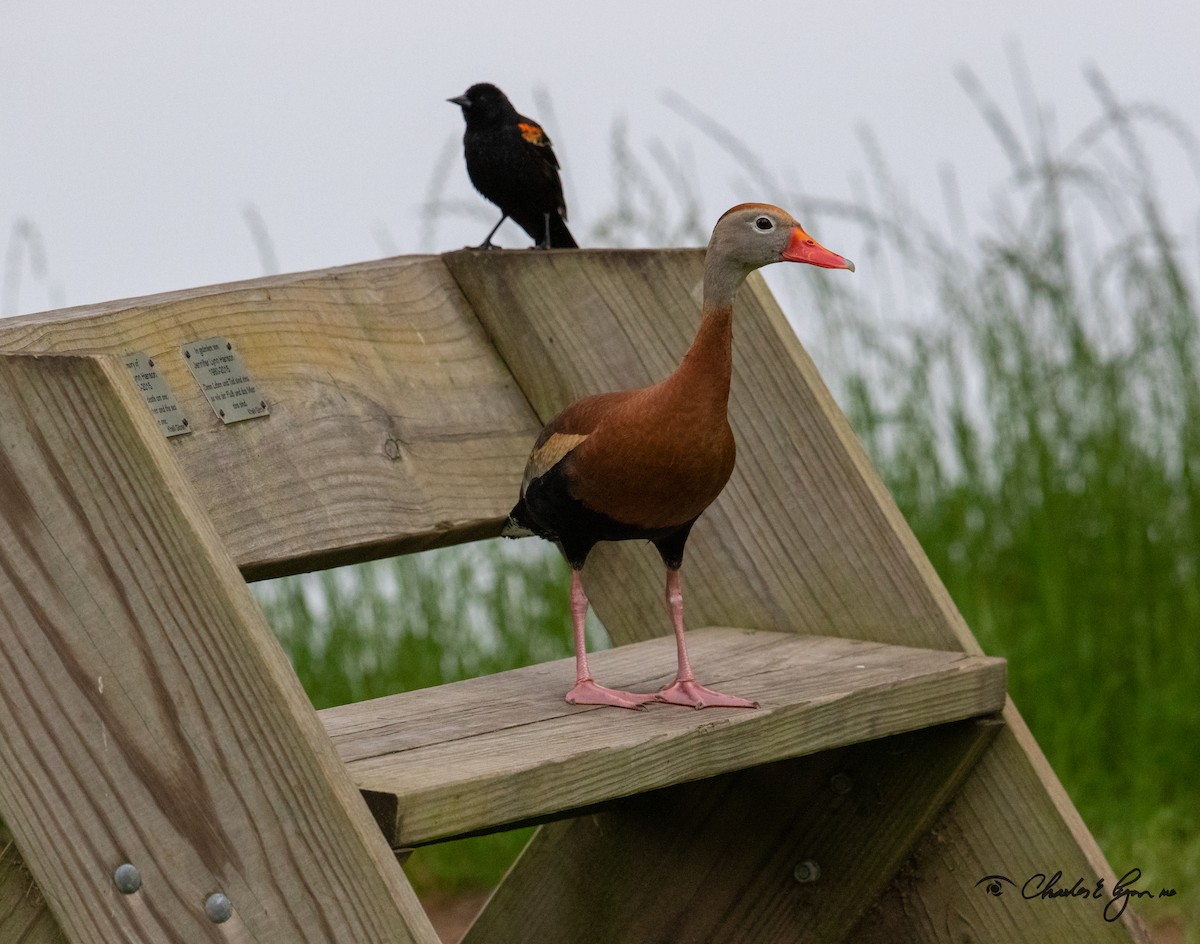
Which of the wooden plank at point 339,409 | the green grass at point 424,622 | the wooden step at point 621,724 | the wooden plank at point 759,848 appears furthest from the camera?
the green grass at point 424,622

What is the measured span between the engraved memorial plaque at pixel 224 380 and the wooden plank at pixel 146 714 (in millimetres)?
598

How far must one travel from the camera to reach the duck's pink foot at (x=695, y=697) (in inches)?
72.4

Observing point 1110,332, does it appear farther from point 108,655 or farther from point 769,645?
point 108,655

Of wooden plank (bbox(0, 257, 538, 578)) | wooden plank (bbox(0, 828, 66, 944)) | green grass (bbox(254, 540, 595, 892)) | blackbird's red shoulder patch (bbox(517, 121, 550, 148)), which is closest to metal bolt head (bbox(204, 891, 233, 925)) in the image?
wooden plank (bbox(0, 828, 66, 944))

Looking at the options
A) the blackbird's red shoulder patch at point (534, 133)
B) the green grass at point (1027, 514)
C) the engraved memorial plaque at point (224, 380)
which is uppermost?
the blackbird's red shoulder patch at point (534, 133)

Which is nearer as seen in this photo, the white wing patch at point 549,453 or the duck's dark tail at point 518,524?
the white wing patch at point 549,453

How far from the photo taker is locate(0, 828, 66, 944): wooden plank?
4.45 ft

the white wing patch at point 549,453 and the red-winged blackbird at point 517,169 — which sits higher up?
the red-winged blackbird at point 517,169

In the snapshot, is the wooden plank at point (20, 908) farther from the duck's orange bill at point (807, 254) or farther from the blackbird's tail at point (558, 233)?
the blackbird's tail at point (558, 233)

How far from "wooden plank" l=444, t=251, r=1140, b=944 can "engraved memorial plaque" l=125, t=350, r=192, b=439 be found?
542 millimetres

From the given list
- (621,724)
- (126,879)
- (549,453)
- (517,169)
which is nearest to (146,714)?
(126,879)

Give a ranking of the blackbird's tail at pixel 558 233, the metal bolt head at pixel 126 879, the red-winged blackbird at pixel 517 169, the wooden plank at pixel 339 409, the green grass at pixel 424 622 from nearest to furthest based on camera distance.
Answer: the metal bolt head at pixel 126 879, the wooden plank at pixel 339 409, the red-winged blackbird at pixel 517 169, the blackbird's tail at pixel 558 233, the green grass at pixel 424 622

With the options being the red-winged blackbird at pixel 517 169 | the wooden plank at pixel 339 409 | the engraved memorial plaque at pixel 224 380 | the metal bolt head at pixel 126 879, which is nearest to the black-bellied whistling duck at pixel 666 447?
the wooden plank at pixel 339 409

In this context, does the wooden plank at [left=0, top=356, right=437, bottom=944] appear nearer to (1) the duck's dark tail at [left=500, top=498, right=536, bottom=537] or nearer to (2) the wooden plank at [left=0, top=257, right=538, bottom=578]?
(2) the wooden plank at [left=0, top=257, right=538, bottom=578]
